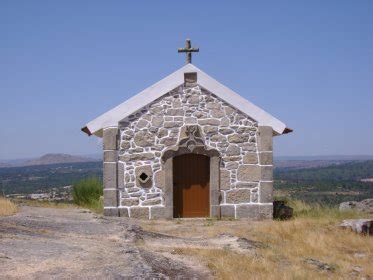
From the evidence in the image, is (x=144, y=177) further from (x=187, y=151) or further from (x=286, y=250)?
→ (x=286, y=250)

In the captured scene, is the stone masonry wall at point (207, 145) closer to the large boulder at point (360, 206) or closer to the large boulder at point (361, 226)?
the large boulder at point (361, 226)

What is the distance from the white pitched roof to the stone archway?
1099mm

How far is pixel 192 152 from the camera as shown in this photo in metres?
13.3

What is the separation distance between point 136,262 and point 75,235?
2.34m

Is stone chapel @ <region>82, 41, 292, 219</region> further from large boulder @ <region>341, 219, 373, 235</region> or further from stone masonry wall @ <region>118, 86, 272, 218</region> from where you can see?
large boulder @ <region>341, 219, 373, 235</region>

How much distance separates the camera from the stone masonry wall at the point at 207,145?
1321 cm

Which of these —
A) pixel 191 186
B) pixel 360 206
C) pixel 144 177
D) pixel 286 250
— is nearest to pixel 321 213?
pixel 360 206

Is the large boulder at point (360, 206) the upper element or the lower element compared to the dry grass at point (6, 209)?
lower

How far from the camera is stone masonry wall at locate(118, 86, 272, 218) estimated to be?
13211 millimetres

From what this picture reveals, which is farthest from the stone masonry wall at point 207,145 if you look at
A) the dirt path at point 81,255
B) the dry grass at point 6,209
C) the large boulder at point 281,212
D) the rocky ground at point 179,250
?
the dirt path at point 81,255

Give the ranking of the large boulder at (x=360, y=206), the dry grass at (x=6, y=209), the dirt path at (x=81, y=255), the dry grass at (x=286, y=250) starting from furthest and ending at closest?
the large boulder at (x=360, y=206) < the dry grass at (x=6, y=209) < the dry grass at (x=286, y=250) < the dirt path at (x=81, y=255)

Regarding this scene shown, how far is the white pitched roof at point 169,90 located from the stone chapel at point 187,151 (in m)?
0.03

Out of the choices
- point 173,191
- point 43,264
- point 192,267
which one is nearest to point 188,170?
point 173,191

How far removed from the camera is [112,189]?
514 inches
